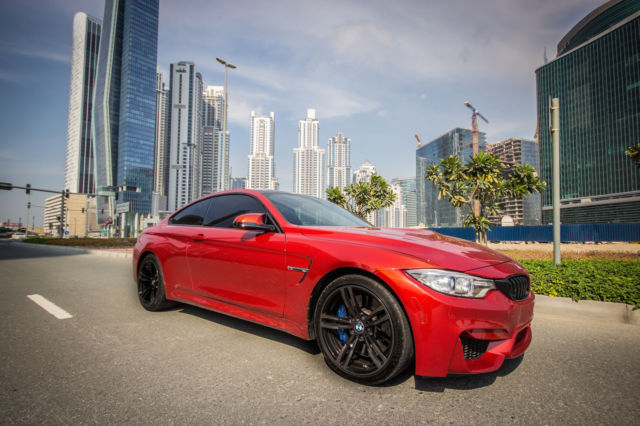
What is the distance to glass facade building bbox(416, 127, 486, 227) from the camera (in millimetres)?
141038

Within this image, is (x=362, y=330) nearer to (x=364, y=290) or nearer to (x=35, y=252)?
(x=364, y=290)

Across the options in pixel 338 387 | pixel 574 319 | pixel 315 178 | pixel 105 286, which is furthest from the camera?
pixel 315 178

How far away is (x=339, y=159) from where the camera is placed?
617ft

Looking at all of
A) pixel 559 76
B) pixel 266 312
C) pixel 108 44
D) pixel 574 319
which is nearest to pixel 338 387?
pixel 266 312

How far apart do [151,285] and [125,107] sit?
129538mm

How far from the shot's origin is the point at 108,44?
115 meters

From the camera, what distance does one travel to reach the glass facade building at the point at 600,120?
8893 cm

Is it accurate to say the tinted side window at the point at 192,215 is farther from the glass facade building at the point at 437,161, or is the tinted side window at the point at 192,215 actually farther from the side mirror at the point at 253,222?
the glass facade building at the point at 437,161

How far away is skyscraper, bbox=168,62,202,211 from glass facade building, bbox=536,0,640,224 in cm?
13086

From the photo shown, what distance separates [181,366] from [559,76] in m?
137

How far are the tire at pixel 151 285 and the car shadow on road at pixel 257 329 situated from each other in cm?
28

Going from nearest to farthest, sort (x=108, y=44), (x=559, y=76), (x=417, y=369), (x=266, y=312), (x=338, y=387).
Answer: (x=417, y=369) < (x=338, y=387) < (x=266, y=312) < (x=559, y=76) < (x=108, y=44)

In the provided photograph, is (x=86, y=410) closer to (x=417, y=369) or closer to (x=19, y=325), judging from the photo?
(x=417, y=369)

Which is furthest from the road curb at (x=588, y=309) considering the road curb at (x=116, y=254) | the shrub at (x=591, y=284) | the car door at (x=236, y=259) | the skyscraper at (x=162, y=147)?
the skyscraper at (x=162, y=147)
